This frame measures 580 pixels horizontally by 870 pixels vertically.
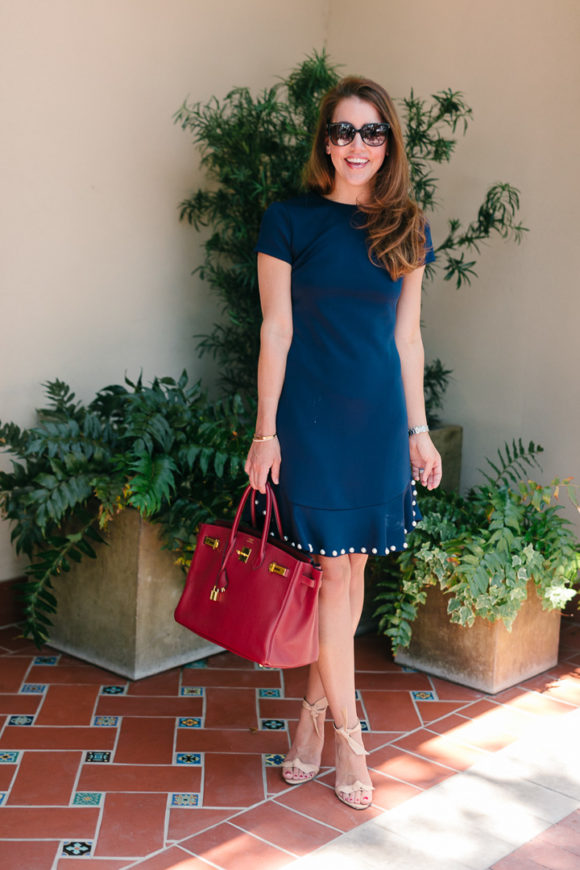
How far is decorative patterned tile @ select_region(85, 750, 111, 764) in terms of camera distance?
106 inches

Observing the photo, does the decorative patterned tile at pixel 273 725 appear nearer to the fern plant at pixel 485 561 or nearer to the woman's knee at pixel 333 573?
the fern plant at pixel 485 561

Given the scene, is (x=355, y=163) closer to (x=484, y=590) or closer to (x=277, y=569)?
(x=277, y=569)

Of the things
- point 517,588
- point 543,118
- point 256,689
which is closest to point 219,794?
point 256,689

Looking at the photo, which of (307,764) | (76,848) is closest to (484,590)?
A: (307,764)

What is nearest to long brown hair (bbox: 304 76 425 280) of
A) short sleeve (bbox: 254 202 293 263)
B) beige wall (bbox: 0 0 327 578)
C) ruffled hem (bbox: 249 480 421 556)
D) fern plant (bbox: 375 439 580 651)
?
short sleeve (bbox: 254 202 293 263)

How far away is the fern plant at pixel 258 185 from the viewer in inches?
Answer: 153

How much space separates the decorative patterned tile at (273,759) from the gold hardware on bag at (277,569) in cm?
72

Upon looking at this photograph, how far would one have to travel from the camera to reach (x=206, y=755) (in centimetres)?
277

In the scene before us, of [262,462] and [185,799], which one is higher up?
[262,462]

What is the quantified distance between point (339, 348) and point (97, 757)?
136 cm

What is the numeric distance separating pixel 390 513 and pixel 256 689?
107cm

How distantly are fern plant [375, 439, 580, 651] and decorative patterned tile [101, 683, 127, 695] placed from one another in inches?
36.0

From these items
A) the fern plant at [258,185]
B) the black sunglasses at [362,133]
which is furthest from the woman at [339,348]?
the fern plant at [258,185]

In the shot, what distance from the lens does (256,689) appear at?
3252 millimetres
